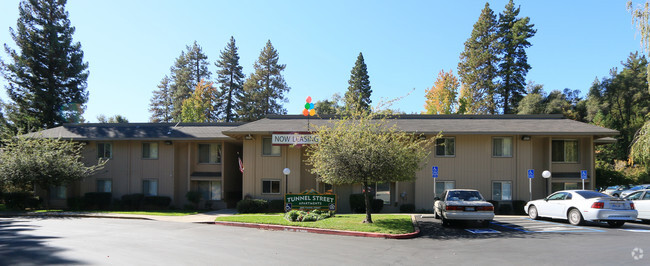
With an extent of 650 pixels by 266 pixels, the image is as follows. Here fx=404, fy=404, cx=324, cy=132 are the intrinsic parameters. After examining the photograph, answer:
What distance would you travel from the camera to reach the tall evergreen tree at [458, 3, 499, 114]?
1853 inches

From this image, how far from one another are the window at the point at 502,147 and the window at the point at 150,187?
66.2ft

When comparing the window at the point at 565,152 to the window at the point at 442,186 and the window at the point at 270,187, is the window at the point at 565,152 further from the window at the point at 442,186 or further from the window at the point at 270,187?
the window at the point at 270,187

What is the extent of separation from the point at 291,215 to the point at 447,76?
34773 millimetres

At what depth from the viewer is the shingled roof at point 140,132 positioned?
2456cm

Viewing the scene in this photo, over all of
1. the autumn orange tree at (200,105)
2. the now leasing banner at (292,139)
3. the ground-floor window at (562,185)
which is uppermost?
the autumn orange tree at (200,105)

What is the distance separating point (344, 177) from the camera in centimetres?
1465

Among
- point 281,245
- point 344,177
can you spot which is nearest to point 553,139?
point 344,177

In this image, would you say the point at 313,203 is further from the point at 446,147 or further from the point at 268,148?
the point at 446,147

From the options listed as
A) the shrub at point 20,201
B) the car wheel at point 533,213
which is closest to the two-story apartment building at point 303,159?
the shrub at point 20,201

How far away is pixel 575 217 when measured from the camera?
14.7 m

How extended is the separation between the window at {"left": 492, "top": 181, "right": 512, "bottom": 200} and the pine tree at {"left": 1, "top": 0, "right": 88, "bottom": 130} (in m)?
37.8

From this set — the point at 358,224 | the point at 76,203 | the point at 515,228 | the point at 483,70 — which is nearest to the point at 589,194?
the point at 515,228

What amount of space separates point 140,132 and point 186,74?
3573 cm

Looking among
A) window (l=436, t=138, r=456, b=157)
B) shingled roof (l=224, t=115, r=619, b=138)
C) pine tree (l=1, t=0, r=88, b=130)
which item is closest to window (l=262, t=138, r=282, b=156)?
shingled roof (l=224, t=115, r=619, b=138)
